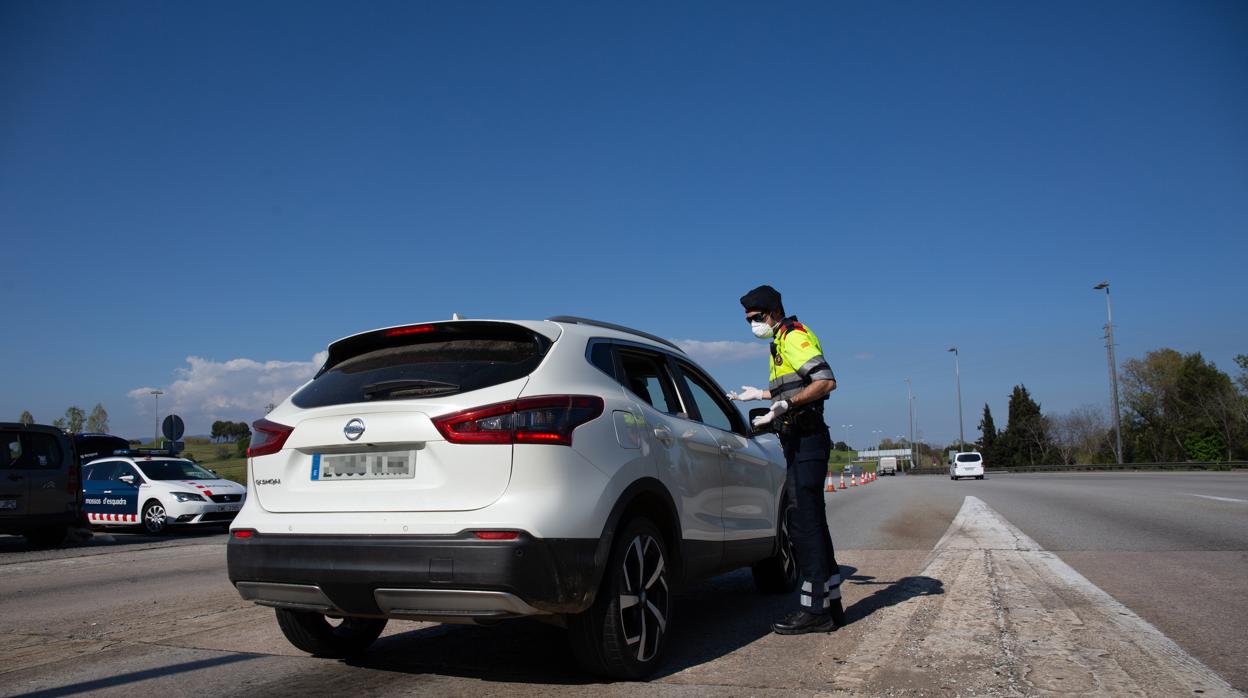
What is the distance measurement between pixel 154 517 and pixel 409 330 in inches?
582

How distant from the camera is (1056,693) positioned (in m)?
3.78

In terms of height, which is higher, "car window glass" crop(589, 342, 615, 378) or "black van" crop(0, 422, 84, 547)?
"car window glass" crop(589, 342, 615, 378)

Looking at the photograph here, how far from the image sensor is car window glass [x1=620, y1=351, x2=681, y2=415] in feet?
15.5

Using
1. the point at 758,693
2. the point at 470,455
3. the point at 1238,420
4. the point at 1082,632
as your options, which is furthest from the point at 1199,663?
the point at 1238,420

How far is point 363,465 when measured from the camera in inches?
156

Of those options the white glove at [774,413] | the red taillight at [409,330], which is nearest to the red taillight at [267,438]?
the red taillight at [409,330]

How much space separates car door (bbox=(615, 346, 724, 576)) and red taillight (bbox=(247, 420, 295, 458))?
1.67 metres

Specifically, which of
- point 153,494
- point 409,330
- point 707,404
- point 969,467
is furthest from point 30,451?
point 969,467

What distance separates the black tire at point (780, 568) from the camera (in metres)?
6.63

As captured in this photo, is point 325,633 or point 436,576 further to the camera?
point 325,633

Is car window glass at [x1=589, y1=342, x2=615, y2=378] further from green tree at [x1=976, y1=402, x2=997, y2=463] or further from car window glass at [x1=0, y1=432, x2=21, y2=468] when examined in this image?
green tree at [x1=976, y1=402, x2=997, y2=463]

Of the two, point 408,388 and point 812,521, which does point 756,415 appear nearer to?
point 812,521

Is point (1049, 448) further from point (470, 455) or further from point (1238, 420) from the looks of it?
point (470, 455)

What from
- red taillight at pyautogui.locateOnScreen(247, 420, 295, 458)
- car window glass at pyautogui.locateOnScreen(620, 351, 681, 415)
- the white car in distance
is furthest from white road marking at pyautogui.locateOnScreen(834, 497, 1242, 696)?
the white car in distance
